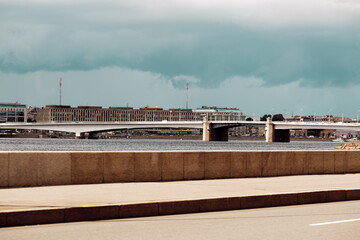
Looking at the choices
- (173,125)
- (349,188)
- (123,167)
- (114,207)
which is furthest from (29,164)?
(173,125)

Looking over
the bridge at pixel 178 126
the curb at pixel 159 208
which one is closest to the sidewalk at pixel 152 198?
the curb at pixel 159 208

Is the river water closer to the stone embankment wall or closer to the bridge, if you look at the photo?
the bridge

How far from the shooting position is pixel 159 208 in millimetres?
12148

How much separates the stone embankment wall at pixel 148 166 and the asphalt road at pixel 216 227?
4.67 m

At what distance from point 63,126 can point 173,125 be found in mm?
28226

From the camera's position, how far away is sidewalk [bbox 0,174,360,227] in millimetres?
11070

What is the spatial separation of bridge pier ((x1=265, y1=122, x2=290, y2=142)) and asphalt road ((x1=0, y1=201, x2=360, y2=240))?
5507 inches

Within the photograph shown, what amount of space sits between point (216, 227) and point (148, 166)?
22.1 feet

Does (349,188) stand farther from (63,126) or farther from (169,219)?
(63,126)

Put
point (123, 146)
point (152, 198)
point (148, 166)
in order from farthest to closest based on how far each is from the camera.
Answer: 1. point (123, 146)
2. point (148, 166)
3. point (152, 198)

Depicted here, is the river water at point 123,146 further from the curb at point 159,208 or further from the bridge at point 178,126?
the curb at point 159,208

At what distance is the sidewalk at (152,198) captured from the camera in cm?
1107

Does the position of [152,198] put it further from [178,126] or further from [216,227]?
[178,126]

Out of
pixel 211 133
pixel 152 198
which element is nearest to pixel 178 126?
pixel 211 133
